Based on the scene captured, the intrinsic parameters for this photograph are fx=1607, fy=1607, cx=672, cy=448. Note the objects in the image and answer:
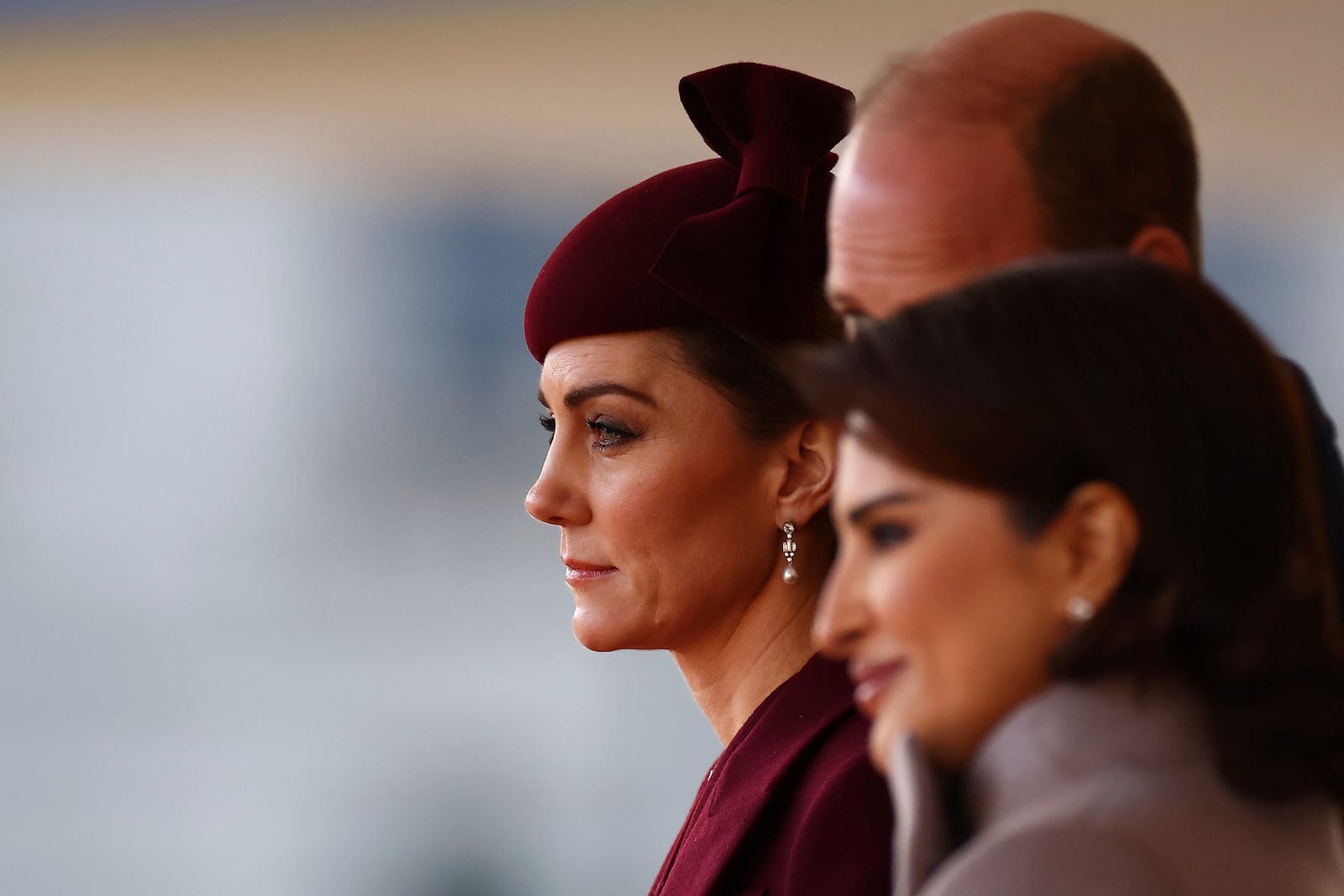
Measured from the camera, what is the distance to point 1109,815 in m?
0.65

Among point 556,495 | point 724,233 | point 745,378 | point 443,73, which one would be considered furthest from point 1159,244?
point 443,73

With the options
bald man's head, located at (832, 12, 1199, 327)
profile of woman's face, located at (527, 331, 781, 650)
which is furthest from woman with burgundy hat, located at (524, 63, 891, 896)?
bald man's head, located at (832, 12, 1199, 327)

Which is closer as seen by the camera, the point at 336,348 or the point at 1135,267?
the point at 1135,267

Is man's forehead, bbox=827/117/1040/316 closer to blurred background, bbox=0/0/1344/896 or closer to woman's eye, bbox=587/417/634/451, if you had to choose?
woman's eye, bbox=587/417/634/451

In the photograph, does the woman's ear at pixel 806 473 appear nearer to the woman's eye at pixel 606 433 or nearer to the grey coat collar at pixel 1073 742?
the woman's eye at pixel 606 433

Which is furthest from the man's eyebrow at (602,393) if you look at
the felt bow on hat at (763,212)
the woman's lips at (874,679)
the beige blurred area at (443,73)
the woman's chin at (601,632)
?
the beige blurred area at (443,73)

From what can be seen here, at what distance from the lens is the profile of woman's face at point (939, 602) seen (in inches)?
26.8

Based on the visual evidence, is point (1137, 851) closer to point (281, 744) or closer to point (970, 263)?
point (970, 263)

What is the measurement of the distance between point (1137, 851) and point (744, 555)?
0.95 metres

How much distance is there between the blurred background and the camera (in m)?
5.70

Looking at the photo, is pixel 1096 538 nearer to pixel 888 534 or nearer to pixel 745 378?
pixel 888 534

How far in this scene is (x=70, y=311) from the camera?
19.4ft

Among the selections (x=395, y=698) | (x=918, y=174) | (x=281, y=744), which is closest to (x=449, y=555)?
(x=395, y=698)

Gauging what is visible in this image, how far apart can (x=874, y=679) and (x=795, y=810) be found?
668mm
